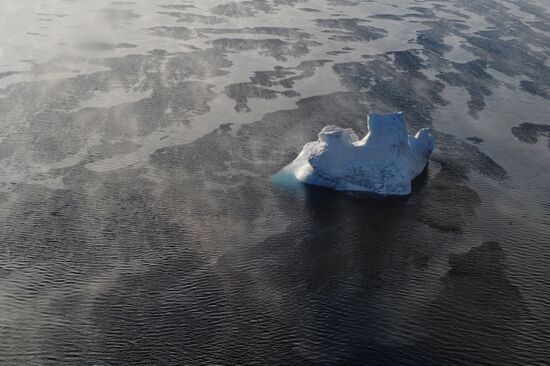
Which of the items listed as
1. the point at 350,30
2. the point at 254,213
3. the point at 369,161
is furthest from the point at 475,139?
the point at 350,30

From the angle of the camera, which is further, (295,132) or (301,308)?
(295,132)

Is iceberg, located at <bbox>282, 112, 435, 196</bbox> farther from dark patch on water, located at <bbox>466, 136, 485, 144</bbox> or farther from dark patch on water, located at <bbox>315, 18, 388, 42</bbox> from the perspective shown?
dark patch on water, located at <bbox>315, 18, 388, 42</bbox>

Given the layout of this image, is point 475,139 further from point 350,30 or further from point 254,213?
point 350,30

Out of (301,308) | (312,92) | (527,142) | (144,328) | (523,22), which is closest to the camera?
(144,328)

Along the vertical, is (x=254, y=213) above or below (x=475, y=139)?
below

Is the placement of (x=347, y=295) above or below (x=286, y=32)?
below

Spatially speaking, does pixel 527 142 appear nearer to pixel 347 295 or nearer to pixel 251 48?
pixel 347 295

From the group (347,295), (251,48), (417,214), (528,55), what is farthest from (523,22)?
(347,295)
